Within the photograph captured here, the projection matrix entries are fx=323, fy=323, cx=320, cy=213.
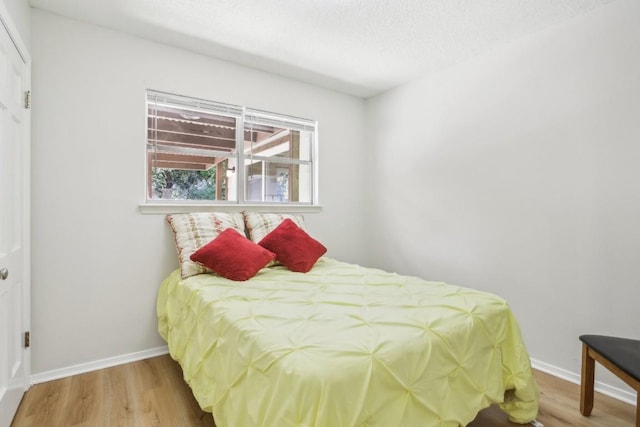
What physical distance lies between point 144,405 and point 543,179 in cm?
302

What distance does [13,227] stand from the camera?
1.78 meters

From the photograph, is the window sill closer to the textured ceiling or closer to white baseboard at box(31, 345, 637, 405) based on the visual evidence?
white baseboard at box(31, 345, 637, 405)

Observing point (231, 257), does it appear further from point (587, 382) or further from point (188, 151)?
point (587, 382)

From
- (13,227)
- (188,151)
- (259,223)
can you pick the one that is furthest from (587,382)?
(13,227)

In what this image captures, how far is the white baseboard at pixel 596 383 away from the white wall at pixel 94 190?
9.50 feet

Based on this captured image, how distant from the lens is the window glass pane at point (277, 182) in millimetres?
3145

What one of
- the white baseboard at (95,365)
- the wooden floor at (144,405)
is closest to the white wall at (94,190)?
the white baseboard at (95,365)

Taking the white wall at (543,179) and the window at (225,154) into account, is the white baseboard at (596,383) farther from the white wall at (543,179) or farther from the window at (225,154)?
the window at (225,154)

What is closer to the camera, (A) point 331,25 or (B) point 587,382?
(B) point 587,382

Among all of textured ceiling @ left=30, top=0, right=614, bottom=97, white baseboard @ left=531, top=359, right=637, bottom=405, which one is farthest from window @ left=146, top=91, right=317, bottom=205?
white baseboard @ left=531, top=359, right=637, bottom=405

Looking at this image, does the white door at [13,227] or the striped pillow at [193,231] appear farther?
the striped pillow at [193,231]

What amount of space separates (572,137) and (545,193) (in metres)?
0.41

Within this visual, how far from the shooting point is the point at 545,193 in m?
2.33

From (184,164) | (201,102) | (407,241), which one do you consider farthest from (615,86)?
(184,164)
